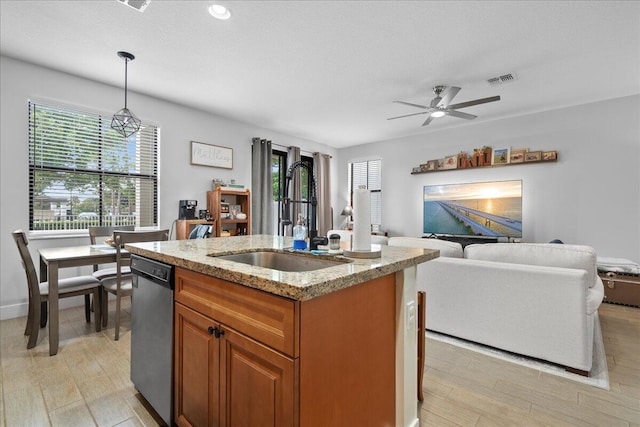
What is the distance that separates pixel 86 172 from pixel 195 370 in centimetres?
335

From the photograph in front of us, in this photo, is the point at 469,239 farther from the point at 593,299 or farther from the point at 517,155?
the point at 593,299

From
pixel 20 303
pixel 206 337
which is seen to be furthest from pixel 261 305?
pixel 20 303

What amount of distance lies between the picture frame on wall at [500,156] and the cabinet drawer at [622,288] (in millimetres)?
2127

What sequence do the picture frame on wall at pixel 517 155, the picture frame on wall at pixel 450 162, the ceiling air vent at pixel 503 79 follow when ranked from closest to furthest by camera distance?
the ceiling air vent at pixel 503 79 → the picture frame on wall at pixel 517 155 → the picture frame on wall at pixel 450 162

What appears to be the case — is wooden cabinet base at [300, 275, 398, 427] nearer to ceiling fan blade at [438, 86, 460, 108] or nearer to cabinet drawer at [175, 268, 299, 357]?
cabinet drawer at [175, 268, 299, 357]

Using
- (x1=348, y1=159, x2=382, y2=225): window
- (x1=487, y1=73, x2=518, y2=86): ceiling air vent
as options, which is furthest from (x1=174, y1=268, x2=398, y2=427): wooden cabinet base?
(x1=348, y1=159, x2=382, y2=225): window

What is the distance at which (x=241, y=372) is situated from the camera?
1102 millimetres

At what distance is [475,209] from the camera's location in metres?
5.28

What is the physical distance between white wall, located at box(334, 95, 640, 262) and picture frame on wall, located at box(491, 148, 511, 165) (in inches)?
4.1

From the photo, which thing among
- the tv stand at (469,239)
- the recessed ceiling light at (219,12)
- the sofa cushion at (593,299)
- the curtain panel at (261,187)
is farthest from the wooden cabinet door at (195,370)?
the tv stand at (469,239)

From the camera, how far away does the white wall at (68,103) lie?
307 cm

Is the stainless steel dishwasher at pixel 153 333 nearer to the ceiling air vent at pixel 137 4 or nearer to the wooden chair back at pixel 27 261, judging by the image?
the wooden chair back at pixel 27 261

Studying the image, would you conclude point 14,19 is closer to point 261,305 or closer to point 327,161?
point 261,305

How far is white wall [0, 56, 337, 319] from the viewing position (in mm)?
3068
